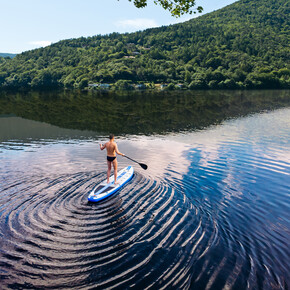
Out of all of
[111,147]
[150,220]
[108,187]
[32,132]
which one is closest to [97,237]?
[150,220]

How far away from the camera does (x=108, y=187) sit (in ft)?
47.5

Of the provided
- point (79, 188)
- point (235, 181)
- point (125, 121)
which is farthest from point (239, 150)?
point (125, 121)

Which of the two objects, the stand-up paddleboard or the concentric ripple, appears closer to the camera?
the concentric ripple

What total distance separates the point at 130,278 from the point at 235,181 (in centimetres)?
1071

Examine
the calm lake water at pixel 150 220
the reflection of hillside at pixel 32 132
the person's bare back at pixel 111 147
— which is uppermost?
the person's bare back at pixel 111 147

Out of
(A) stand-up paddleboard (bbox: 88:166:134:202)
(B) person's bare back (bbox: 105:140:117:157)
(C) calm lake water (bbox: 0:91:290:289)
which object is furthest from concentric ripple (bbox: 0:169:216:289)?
(B) person's bare back (bbox: 105:140:117:157)

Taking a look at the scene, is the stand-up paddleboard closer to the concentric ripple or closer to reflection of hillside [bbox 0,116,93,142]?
the concentric ripple

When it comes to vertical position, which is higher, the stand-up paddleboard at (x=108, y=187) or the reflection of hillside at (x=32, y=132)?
the reflection of hillside at (x=32, y=132)

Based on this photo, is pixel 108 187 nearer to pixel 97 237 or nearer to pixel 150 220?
pixel 150 220

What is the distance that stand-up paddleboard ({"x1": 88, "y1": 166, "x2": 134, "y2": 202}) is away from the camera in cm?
1330

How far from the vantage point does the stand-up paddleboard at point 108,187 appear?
1330 centimetres

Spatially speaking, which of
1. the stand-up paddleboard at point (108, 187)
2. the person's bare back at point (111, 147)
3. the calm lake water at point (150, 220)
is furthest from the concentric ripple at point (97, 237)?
the person's bare back at point (111, 147)

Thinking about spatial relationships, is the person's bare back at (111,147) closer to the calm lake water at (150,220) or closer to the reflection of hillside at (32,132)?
the calm lake water at (150,220)

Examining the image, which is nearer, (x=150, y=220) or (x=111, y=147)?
(x=150, y=220)
